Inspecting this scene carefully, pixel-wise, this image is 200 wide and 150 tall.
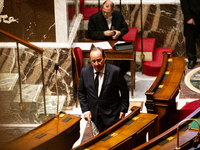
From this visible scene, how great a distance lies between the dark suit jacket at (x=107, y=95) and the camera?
3.49m

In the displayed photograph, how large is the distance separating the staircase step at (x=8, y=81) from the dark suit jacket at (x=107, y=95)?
1.53 m

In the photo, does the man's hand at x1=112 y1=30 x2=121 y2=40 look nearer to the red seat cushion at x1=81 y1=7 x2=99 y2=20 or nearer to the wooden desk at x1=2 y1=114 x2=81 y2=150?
the red seat cushion at x1=81 y1=7 x2=99 y2=20

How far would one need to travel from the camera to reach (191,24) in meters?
6.55

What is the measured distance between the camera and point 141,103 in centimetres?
564

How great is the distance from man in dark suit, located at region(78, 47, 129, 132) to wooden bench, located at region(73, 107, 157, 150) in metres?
0.27

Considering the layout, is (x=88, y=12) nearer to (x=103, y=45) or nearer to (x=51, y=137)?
(x=103, y=45)

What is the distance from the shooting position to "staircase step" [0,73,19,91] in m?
4.77

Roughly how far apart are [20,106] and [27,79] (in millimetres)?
712

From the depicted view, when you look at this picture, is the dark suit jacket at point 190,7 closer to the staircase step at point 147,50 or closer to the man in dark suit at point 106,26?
the staircase step at point 147,50

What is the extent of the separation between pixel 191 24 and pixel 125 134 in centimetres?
412

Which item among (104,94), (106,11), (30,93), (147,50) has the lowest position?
(30,93)

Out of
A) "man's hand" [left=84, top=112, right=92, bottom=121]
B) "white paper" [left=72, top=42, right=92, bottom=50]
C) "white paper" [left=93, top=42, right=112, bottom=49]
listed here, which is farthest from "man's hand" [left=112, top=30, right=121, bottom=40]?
"man's hand" [left=84, top=112, right=92, bottom=121]

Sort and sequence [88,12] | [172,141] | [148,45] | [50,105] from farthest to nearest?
[88,12]
[148,45]
[50,105]
[172,141]

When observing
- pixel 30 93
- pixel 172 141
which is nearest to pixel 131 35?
pixel 30 93
